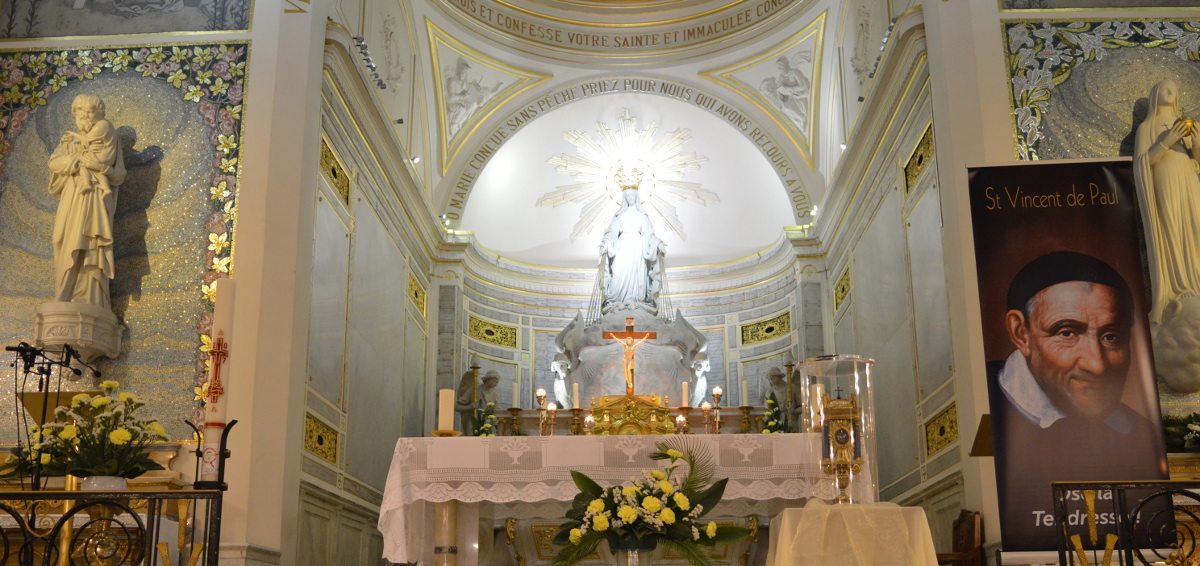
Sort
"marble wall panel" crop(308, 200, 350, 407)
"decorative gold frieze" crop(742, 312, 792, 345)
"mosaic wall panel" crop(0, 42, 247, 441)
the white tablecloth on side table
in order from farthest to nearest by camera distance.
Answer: "decorative gold frieze" crop(742, 312, 792, 345)
"marble wall panel" crop(308, 200, 350, 407)
"mosaic wall panel" crop(0, 42, 247, 441)
the white tablecloth on side table

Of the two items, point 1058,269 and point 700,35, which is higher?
point 700,35

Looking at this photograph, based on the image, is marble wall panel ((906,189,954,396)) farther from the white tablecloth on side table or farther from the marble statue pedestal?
the marble statue pedestal

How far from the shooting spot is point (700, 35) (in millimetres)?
15562

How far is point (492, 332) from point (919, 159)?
8.17m

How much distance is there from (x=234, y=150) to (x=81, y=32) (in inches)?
78.3

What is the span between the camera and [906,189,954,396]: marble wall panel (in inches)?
345

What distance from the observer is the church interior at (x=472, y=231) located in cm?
786

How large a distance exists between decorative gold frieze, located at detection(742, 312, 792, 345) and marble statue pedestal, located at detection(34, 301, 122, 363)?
995 centimetres

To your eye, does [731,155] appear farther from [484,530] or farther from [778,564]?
[778,564]

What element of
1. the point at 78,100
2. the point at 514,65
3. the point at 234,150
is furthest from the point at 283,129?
the point at 514,65

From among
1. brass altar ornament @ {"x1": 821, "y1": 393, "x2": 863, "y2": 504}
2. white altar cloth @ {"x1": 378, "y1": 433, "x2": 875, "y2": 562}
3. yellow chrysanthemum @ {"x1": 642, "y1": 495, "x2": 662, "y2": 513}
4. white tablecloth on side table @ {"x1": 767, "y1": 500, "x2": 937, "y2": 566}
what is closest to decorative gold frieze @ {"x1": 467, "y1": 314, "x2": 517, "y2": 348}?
white altar cloth @ {"x1": 378, "y1": 433, "x2": 875, "y2": 562}

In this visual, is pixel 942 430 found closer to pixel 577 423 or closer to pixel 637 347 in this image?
pixel 577 423

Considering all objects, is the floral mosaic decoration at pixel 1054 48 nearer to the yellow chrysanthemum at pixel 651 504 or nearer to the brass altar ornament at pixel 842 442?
the brass altar ornament at pixel 842 442

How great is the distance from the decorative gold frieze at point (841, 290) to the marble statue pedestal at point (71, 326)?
28.6 feet
